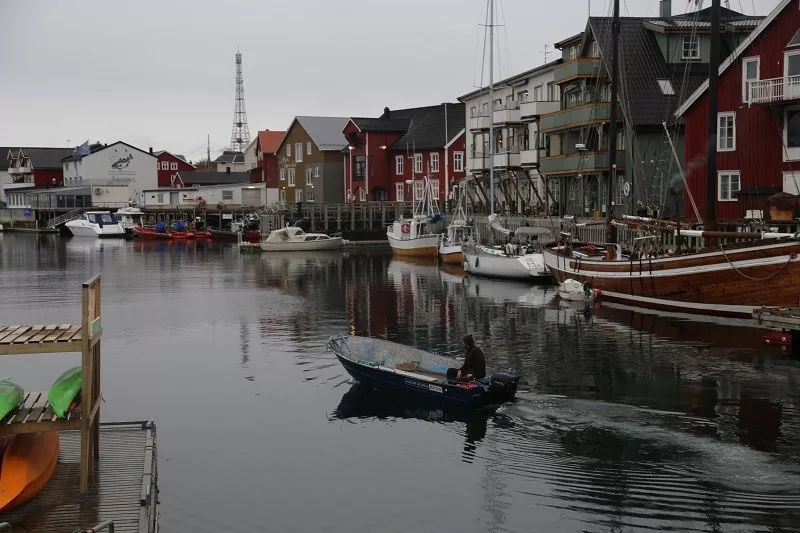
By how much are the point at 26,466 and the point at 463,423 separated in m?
11.4

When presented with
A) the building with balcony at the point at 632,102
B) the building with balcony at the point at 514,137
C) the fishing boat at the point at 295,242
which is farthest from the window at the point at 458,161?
the building with balcony at the point at 632,102

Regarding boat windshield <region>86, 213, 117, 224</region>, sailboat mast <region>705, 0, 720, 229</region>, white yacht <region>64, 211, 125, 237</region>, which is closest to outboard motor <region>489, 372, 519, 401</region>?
sailboat mast <region>705, 0, 720, 229</region>

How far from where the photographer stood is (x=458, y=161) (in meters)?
100

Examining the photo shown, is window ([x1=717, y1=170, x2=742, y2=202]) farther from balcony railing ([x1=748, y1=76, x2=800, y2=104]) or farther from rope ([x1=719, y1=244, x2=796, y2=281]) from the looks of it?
rope ([x1=719, y1=244, x2=796, y2=281])

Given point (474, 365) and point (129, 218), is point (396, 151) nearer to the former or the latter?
point (129, 218)

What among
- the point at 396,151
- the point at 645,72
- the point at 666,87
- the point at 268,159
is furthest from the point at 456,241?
the point at 268,159

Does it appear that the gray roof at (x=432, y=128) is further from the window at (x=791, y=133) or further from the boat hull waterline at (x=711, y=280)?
the boat hull waterline at (x=711, y=280)

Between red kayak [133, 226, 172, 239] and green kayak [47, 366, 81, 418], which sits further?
red kayak [133, 226, 172, 239]

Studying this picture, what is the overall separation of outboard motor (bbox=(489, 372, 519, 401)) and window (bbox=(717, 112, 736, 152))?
32.6 m

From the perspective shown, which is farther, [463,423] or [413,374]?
[413,374]

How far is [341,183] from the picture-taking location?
378 feet

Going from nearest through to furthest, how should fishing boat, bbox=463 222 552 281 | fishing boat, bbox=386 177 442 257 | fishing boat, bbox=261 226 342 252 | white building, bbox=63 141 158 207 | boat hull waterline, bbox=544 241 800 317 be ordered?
1. boat hull waterline, bbox=544 241 800 317
2. fishing boat, bbox=463 222 552 281
3. fishing boat, bbox=386 177 442 257
4. fishing boat, bbox=261 226 342 252
5. white building, bbox=63 141 158 207

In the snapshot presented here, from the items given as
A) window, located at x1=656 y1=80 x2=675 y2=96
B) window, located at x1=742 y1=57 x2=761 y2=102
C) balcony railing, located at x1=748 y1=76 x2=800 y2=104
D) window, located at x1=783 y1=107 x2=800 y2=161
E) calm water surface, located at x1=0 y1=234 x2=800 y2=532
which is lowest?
calm water surface, located at x1=0 y1=234 x2=800 y2=532

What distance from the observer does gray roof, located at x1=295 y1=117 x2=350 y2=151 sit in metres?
115
